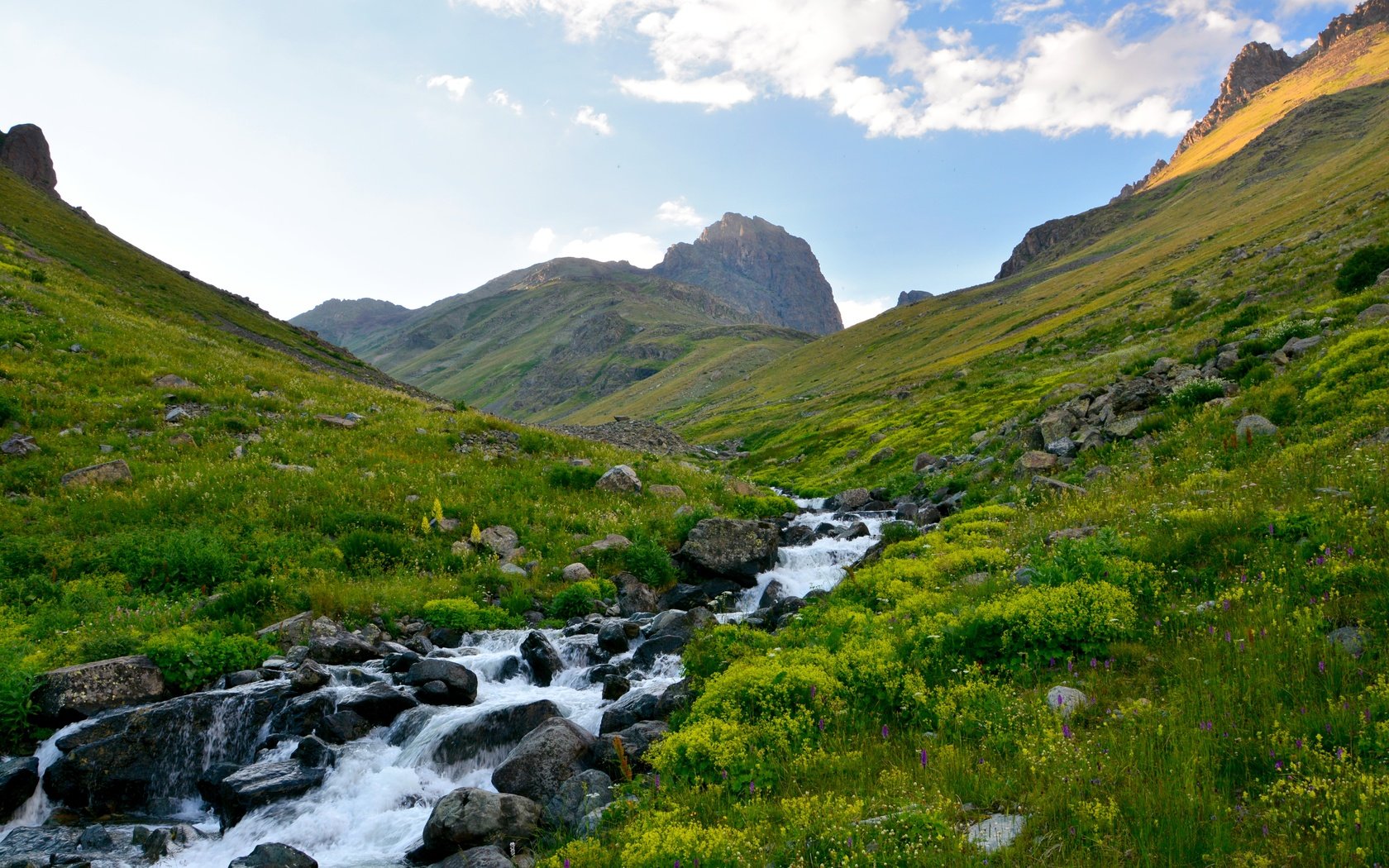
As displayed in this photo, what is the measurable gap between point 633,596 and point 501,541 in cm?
432

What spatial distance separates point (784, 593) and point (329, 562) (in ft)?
36.2

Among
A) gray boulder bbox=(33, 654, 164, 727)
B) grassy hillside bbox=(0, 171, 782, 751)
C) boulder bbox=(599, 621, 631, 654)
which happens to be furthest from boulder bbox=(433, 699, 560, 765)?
gray boulder bbox=(33, 654, 164, 727)

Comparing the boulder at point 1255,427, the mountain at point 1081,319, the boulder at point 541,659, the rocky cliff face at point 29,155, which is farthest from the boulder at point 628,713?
the rocky cliff face at point 29,155

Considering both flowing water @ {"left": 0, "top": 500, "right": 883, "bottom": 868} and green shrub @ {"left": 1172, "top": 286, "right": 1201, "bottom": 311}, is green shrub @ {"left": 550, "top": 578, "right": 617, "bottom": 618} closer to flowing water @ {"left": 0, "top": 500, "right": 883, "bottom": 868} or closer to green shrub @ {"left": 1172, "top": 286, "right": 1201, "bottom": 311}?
flowing water @ {"left": 0, "top": 500, "right": 883, "bottom": 868}

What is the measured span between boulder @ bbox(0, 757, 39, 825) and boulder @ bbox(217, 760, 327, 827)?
222cm

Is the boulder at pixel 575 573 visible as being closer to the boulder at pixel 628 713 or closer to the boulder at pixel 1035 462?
the boulder at pixel 628 713

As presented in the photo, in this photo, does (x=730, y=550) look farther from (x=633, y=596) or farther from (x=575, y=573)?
(x=575, y=573)

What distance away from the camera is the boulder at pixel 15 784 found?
8.42 m

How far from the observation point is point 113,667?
33.8ft

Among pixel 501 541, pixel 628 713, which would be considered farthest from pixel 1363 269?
pixel 501 541

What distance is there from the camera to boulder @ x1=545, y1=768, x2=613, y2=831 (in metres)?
7.41

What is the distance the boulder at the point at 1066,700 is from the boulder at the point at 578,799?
4859 mm

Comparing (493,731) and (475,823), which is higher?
(475,823)

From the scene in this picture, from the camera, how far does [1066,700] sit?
7.09 meters
